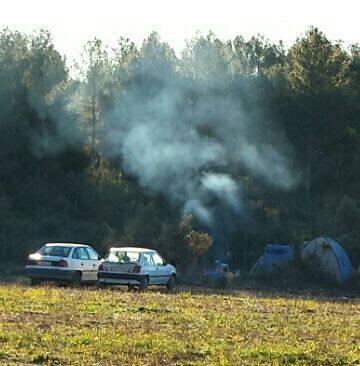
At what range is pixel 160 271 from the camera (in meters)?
28.9

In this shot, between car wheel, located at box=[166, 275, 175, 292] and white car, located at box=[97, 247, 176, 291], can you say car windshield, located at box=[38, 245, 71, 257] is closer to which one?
white car, located at box=[97, 247, 176, 291]

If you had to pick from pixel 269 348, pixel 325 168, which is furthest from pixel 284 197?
pixel 269 348

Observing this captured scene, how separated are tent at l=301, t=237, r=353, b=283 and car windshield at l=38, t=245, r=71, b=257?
1090cm

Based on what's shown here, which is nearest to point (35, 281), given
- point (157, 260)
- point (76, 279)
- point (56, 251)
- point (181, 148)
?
point (56, 251)

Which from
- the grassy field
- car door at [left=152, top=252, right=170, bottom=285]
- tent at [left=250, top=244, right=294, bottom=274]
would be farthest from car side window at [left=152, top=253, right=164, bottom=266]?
tent at [left=250, top=244, right=294, bottom=274]

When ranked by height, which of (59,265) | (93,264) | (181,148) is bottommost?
(59,265)

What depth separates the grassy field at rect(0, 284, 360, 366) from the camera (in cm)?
1298

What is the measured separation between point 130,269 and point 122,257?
760 mm

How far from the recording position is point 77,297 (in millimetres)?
22500

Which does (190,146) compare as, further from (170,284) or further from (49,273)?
(49,273)

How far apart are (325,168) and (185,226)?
22.8 meters

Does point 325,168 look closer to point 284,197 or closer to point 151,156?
point 284,197

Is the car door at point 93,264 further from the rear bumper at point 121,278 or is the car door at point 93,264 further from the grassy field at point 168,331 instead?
the grassy field at point 168,331

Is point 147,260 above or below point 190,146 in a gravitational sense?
below
